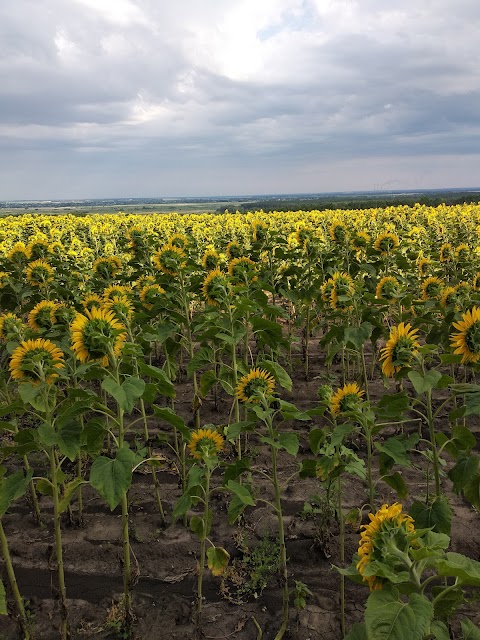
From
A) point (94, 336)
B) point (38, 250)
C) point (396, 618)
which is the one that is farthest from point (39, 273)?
point (396, 618)

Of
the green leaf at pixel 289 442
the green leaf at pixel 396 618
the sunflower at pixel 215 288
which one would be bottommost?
the green leaf at pixel 289 442

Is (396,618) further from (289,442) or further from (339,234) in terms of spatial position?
(339,234)

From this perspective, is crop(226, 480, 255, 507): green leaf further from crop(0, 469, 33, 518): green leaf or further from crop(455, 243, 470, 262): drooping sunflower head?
crop(455, 243, 470, 262): drooping sunflower head

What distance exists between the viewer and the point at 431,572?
3.52 metres

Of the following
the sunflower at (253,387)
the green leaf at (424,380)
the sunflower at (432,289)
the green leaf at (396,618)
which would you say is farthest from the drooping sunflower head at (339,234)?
the green leaf at (396,618)

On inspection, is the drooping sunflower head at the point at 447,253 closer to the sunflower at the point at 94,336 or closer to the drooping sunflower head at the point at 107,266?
the drooping sunflower head at the point at 107,266

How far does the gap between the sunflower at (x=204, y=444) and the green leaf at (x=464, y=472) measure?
1378 millimetres

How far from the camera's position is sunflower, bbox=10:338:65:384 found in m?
2.75

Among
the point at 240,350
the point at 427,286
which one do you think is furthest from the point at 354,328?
the point at 240,350

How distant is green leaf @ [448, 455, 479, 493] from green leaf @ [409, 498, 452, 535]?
0.12m

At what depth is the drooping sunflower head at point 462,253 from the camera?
7161 mm

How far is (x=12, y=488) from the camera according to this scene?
2793 millimetres

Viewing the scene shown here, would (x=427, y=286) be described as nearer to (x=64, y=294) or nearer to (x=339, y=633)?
(x=339, y=633)

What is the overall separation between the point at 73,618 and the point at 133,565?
0.56 m
